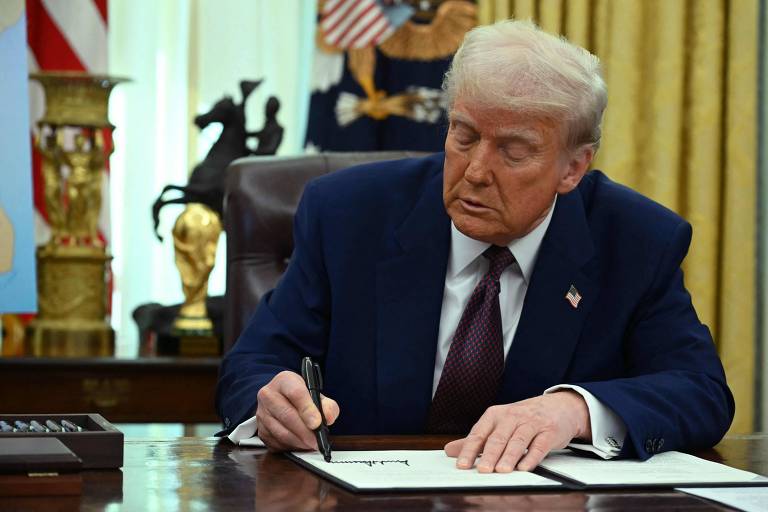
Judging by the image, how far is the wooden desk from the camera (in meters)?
3.30

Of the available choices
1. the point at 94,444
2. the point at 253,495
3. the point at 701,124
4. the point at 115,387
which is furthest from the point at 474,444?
the point at 701,124

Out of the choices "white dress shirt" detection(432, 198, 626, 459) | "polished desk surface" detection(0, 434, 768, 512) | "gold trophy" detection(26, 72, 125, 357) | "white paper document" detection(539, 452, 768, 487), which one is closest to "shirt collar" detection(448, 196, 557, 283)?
"white dress shirt" detection(432, 198, 626, 459)

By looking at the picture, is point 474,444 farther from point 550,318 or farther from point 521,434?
point 550,318

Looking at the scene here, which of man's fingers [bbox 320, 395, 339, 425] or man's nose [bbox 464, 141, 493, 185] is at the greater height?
man's nose [bbox 464, 141, 493, 185]

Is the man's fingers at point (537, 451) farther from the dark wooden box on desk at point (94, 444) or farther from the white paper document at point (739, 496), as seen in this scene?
the dark wooden box on desk at point (94, 444)

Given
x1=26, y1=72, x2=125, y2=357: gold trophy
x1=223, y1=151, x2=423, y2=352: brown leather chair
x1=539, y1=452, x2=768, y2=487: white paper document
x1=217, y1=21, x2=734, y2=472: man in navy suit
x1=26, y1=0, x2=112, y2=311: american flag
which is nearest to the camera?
x1=539, y1=452, x2=768, y2=487: white paper document

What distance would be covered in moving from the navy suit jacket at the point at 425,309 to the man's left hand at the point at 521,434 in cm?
36

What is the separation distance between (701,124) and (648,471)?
239 cm

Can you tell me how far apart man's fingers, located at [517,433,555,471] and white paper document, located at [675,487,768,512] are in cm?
21

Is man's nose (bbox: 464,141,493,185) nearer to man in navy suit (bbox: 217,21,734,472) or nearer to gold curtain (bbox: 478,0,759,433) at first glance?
man in navy suit (bbox: 217,21,734,472)

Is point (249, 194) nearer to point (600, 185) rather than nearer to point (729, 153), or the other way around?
point (600, 185)

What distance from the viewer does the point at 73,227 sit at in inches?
138

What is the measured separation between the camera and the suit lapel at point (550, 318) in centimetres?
218

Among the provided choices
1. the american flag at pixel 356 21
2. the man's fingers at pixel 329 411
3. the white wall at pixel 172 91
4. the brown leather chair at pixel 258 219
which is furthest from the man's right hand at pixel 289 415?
the american flag at pixel 356 21
